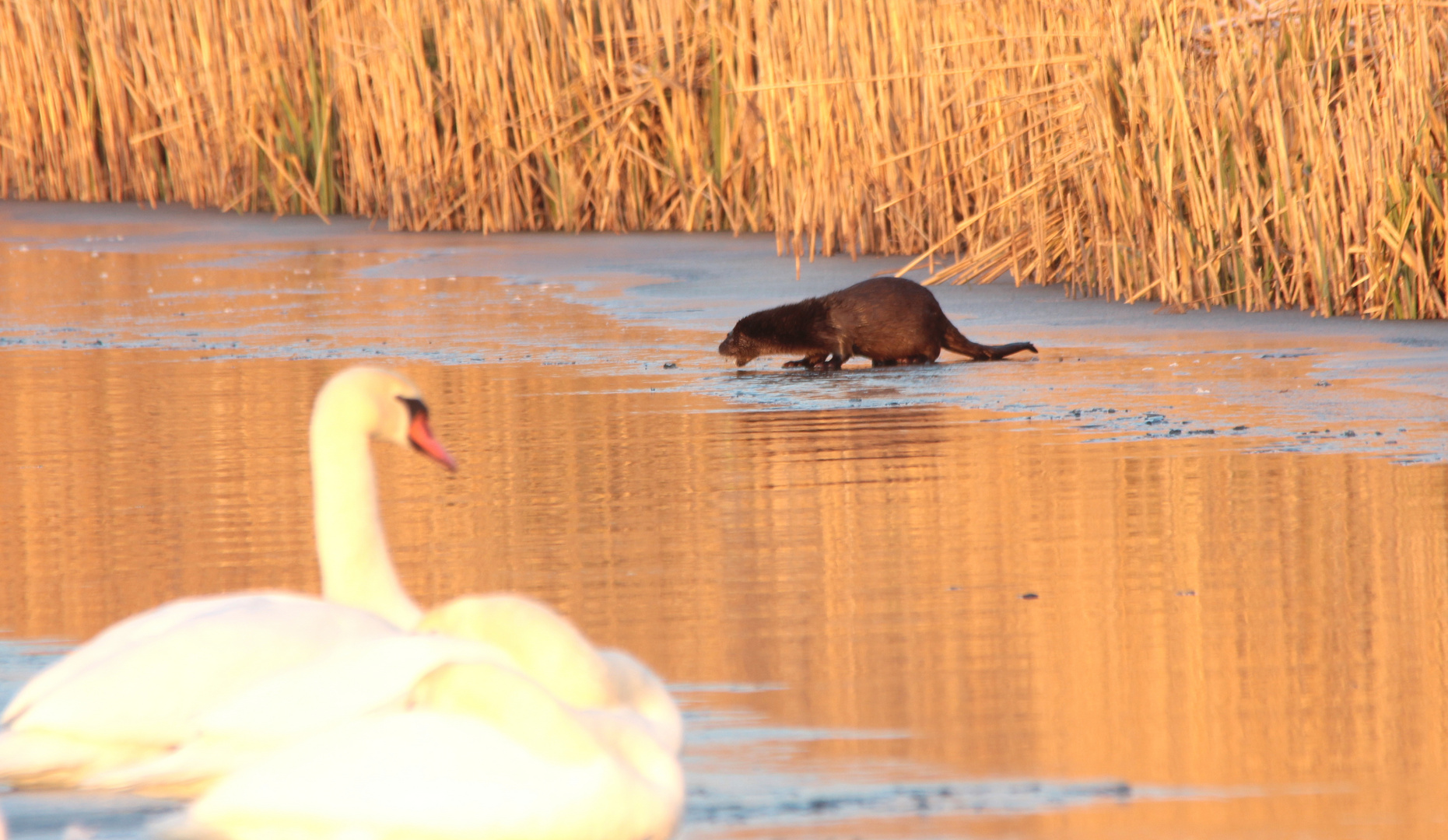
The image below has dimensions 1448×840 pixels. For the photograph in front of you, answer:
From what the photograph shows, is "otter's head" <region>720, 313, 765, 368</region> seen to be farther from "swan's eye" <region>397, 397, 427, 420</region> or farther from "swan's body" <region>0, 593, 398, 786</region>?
"swan's body" <region>0, 593, 398, 786</region>

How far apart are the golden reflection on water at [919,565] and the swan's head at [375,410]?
594 mm

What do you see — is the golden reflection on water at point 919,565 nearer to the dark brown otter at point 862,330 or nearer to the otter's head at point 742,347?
the otter's head at point 742,347

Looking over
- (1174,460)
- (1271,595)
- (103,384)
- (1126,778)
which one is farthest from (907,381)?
(1126,778)

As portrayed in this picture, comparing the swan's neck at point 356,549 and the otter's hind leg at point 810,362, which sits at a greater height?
the swan's neck at point 356,549

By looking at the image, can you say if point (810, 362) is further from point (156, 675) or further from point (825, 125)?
point (156, 675)

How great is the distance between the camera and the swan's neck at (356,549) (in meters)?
3.55

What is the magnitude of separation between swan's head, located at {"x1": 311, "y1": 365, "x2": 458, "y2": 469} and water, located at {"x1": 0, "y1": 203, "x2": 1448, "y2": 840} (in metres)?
0.61

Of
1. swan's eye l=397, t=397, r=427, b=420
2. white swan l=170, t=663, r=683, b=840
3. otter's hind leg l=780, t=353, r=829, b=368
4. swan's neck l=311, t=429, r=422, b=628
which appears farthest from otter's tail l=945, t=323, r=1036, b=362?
white swan l=170, t=663, r=683, b=840

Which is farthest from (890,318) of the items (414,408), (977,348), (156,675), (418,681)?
(418,681)

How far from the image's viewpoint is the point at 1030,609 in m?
4.23

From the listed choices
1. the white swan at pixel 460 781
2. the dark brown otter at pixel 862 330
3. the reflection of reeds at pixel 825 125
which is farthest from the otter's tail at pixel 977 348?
the white swan at pixel 460 781

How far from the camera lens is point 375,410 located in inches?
146

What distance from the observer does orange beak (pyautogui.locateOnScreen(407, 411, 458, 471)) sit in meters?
3.68

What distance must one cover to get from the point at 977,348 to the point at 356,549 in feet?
17.6
